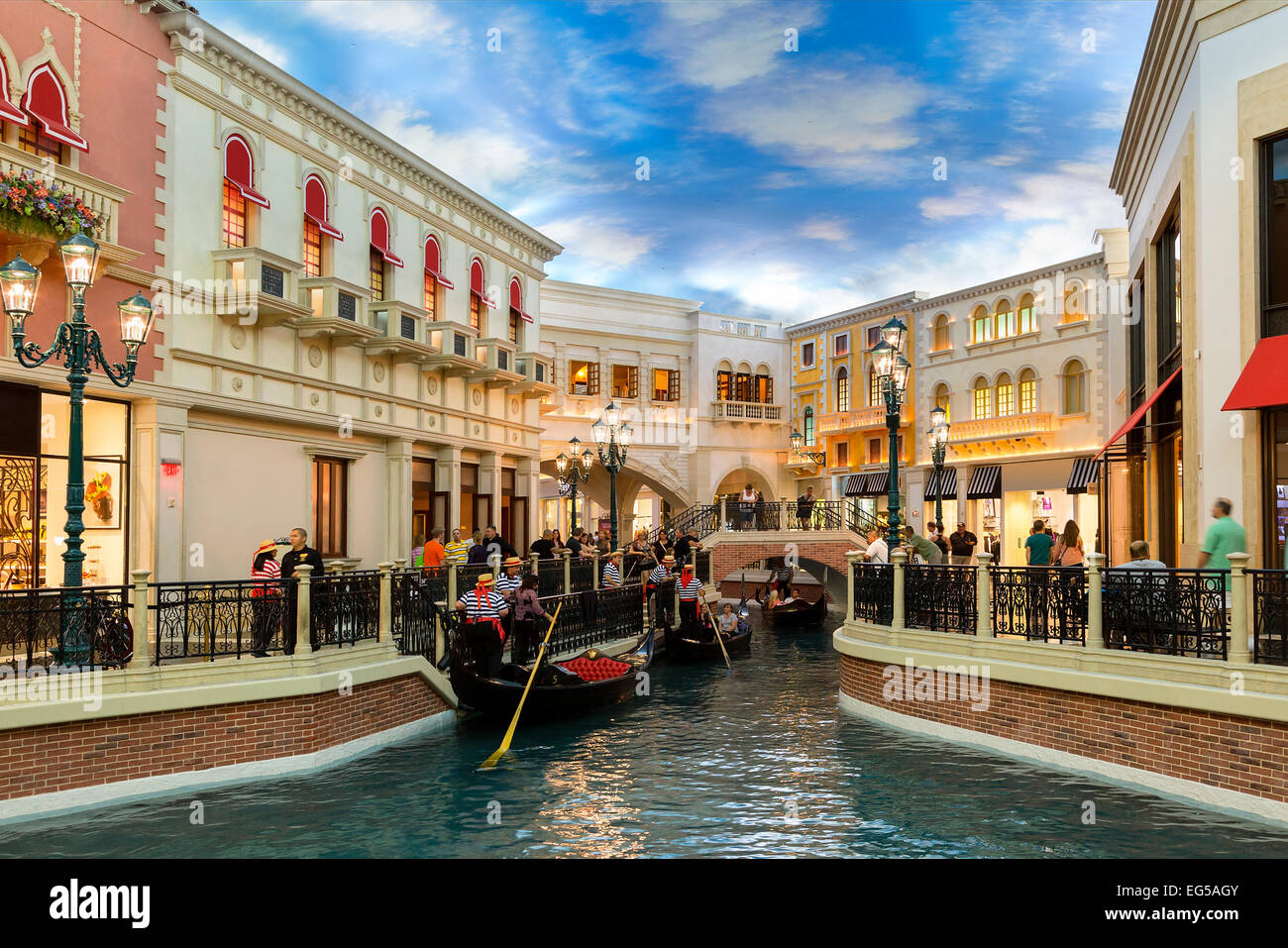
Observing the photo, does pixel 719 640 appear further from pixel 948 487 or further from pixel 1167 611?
pixel 948 487

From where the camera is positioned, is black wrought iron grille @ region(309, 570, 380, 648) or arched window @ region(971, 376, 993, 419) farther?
arched window @ region(971, 376, 993, 419)

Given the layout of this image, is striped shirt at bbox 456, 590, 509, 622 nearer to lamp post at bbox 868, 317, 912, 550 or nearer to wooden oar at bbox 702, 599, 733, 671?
lamp post at bbox 868, 317, 912, 550

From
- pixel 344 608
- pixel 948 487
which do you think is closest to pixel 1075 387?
pixel 948 487

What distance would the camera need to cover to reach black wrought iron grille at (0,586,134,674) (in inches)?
335

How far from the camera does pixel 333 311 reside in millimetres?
16141

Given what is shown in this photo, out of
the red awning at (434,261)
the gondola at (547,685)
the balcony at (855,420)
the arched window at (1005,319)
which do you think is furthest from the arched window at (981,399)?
the gondola at (547,685)

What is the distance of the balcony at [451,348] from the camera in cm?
1953

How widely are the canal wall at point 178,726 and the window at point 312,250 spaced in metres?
8.13

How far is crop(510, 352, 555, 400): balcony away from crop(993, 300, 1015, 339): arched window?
13.8 m

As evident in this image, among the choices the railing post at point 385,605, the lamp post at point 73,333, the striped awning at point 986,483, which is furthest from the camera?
the striped awning at point 986,483

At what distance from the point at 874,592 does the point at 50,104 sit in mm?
10854

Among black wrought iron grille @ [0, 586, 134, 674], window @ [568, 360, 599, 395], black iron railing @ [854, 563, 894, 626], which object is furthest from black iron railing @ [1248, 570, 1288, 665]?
window @ [568, 360, 599, 395]

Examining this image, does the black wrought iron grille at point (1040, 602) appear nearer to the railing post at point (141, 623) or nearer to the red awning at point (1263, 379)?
the red awning at point (1263, 379)

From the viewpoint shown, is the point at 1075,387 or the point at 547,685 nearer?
the point at 547,685
